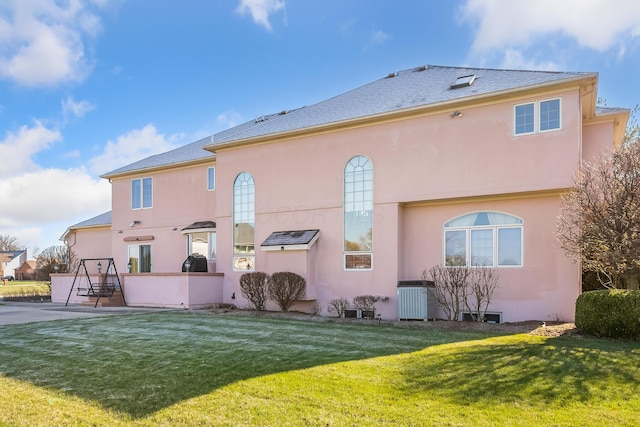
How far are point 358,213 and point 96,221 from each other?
19.9 m

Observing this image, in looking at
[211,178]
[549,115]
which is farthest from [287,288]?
[549,115]

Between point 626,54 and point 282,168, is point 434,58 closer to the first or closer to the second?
point 626,54

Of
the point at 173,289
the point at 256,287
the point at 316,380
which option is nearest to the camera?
the point at 316,380

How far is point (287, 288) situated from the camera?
15.8m

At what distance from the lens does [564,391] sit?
19.0 feet

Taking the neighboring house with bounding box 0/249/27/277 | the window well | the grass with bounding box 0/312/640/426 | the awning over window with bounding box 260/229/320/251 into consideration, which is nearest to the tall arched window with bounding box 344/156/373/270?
the awning over window with bounding box 260/229/320/251

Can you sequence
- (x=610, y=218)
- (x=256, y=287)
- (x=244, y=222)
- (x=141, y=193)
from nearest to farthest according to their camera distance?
(x=610, y=218) → (x=256, y=287) → (x=244, y=222) → (x=141, y=193)

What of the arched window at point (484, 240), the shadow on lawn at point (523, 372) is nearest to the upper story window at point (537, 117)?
the arched window at point (484, 240)

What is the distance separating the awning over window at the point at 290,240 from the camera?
52.3 feet

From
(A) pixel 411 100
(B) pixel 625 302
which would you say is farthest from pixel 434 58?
(B) pixel 625 302

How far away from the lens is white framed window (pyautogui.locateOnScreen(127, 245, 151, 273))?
2350cm

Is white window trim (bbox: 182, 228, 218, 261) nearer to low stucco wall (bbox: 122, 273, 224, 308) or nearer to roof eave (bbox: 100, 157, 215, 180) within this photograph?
low stucco wall (bbox: 122, 273, 224, 308)

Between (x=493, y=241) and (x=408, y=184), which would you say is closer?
(x=493, y=241)

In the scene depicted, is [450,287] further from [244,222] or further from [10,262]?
[10,262]
